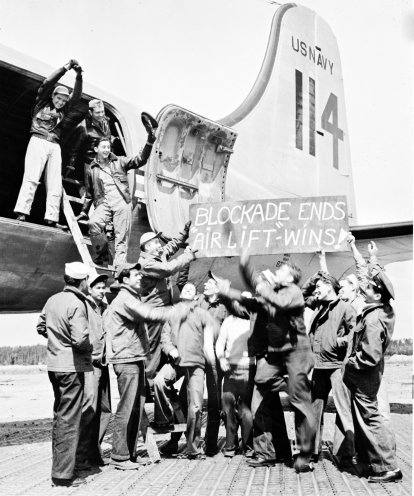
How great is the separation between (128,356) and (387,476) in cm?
212

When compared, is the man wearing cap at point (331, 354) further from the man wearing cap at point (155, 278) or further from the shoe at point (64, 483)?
the shoe at point (64, 483)

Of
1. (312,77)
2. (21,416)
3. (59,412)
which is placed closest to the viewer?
(59,412)

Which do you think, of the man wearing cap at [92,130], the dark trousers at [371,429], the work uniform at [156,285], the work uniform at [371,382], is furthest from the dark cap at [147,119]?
the dark trousers at [371,429]

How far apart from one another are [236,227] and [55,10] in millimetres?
2895

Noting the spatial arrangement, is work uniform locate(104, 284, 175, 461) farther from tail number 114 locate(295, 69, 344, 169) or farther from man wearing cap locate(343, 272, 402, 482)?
tail number 114 locate(295, 69, 344, 169)

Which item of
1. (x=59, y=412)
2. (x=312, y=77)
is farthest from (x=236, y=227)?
(x=312, y=77)

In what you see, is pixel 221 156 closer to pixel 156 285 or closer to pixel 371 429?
pixel 156 285

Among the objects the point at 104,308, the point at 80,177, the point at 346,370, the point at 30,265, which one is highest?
the point at 80,177

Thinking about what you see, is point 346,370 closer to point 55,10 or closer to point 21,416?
point 55,10

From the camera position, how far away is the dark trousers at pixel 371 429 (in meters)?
4.36

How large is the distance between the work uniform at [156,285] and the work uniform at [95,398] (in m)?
0.53

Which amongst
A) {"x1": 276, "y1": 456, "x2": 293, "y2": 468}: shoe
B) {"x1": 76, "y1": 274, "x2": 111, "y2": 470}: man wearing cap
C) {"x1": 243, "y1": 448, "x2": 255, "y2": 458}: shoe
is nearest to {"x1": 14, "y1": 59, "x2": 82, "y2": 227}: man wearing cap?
{"x1": 76, "y1": 274, "x2": 111, "y2": 470}: man wearing cap

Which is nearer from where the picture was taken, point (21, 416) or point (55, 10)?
point (55, 10)

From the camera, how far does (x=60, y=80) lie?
21.8ft
